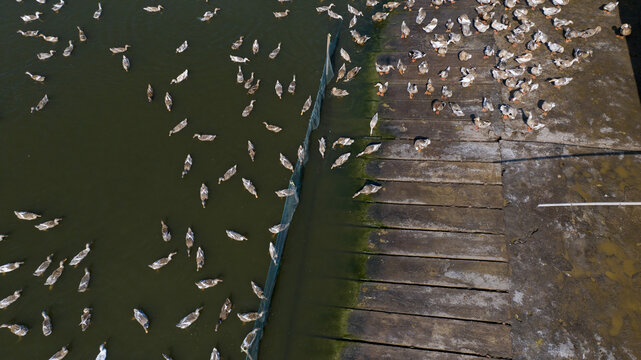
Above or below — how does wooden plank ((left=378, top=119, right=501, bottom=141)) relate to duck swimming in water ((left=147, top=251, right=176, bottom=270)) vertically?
above

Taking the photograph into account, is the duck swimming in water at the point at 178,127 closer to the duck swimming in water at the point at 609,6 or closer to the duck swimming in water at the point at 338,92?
the duck swimming in water at the point at 338,92

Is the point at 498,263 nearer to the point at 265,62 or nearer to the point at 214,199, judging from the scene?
the point at 214,199

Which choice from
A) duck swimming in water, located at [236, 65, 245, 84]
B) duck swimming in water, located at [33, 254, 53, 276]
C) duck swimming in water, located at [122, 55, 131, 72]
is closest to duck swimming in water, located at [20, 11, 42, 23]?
duck swimming in water, located at [122, 55, 131, 72]

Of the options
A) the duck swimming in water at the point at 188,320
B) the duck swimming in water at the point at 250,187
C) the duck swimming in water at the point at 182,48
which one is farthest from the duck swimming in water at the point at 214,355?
the duck swimming in water at the point at 182,48

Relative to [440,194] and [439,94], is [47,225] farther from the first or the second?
[439,94]

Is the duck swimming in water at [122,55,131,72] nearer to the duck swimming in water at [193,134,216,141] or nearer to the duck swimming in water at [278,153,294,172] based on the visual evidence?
the duck swimming in water at [193,134,216,141]

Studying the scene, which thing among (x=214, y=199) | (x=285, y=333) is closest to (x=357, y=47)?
(x=214, y=199)

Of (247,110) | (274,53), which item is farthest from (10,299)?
(274,53)
